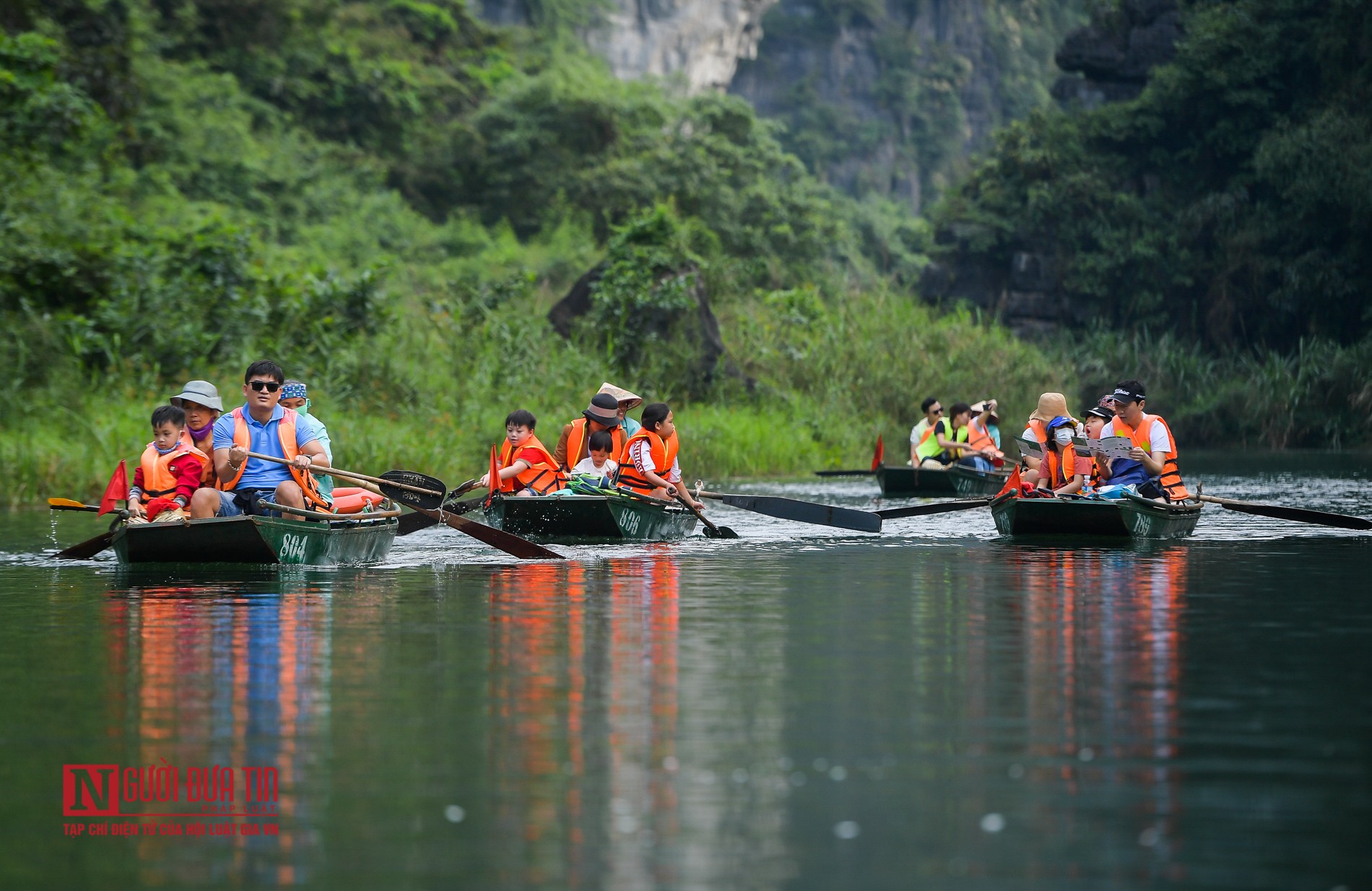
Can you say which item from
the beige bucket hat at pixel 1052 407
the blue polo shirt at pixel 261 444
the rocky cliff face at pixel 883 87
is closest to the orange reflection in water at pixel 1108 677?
the beige bucket hat at pixel 1052 407

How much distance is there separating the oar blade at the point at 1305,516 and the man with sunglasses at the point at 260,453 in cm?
778

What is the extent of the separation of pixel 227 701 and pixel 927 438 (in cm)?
1626

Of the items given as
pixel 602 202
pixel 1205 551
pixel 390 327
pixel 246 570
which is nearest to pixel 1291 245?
pixel 602 202

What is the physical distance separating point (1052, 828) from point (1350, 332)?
3753 cm

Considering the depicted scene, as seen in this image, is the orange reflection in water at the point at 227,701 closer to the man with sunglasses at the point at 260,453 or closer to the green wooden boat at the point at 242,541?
the green wooden boat at the point at 242,541

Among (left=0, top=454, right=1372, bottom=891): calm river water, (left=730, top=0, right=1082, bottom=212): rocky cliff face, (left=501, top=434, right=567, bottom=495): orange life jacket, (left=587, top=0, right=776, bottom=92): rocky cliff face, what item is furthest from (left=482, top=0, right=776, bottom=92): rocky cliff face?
(left=0, top=454, right=1372, bottom=891): calm river water

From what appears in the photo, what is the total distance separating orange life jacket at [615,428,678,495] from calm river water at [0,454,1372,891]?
10.7ft

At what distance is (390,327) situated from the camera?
26.0 metres

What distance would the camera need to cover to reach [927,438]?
22.4 metres

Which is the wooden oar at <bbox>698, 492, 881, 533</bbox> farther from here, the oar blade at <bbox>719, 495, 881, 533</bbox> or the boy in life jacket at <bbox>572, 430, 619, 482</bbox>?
the boy in life jacket at <bbox>572, 430, 619, 482</bbox>

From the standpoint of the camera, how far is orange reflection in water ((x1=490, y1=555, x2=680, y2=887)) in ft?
15.7

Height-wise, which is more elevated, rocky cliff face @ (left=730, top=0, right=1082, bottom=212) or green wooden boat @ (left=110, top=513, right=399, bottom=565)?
rocky cliff face @ (left=730, top=0, right=1082, bottom=212)

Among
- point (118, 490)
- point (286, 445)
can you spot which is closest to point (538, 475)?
point (286, 445)

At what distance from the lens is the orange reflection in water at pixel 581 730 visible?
15.7 ft
